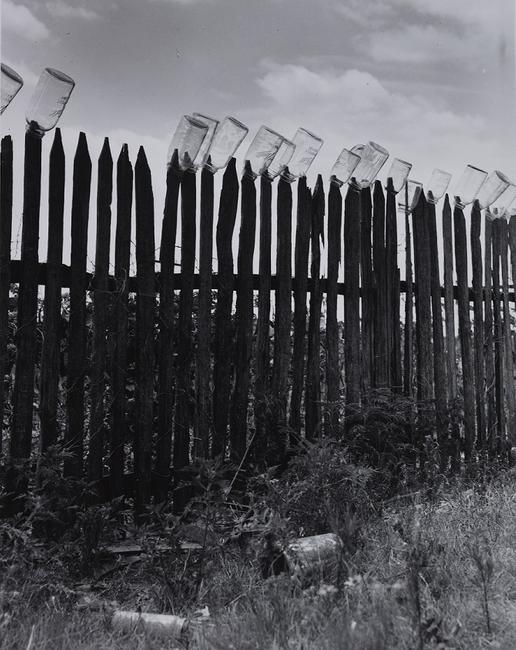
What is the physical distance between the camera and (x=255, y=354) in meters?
3.84

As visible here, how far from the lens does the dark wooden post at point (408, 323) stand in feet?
14.9

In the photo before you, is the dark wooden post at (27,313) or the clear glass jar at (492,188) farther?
the clear glass jar at (492,188)

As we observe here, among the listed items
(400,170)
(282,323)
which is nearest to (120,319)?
(282,323)

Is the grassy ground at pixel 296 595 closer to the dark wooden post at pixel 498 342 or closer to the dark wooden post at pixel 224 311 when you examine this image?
the dark wooden post at pixel 224 311

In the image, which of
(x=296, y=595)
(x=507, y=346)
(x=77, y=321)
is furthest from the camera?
(x=507, y=346)

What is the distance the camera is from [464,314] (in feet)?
16.5

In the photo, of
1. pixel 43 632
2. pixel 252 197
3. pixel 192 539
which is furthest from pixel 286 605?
pixel 252 197

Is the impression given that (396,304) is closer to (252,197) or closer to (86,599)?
(252,197)

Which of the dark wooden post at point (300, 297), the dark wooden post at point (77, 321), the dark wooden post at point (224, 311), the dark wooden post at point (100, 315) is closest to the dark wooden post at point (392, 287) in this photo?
the dark wooden post at point (300, 297)

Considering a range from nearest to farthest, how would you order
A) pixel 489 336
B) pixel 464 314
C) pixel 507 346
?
pixel 464 314 → pixel 489 336 → pixel 507 346

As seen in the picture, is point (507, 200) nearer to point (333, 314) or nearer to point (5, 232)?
point (333, 314)

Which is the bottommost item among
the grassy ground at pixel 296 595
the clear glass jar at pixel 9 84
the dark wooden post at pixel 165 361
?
the grassy ground at pixel 296 595

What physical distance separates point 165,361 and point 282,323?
0.79 metres

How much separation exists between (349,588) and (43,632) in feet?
3.43
